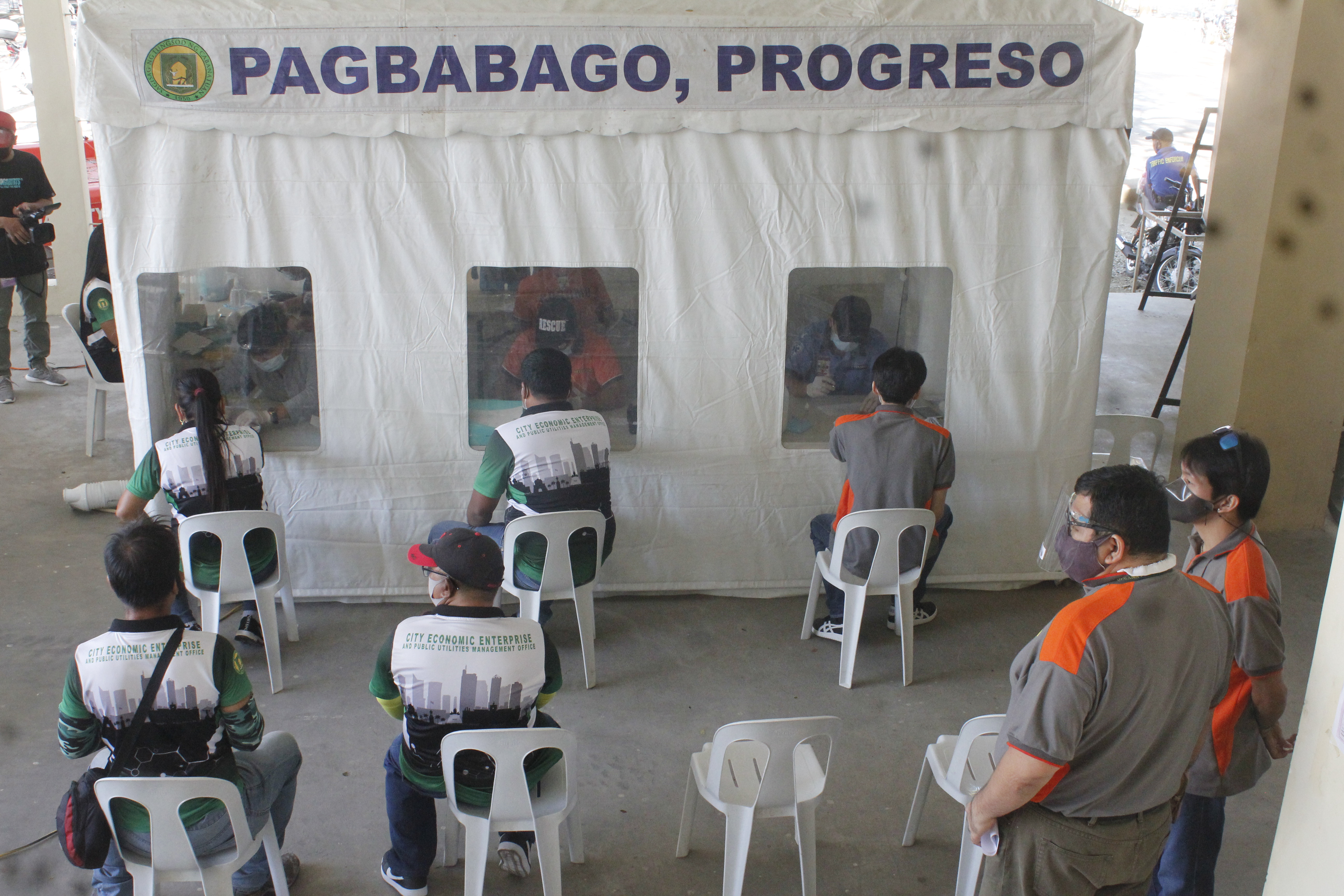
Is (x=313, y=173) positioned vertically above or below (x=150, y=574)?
above

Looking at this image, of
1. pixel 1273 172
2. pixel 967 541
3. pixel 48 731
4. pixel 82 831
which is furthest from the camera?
pixel 1273 172

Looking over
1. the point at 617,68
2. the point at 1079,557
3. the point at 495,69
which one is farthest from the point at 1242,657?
the point at 495,69

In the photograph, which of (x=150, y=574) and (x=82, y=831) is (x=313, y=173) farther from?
(x=82, y=831)

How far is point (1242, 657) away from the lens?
2391 mm

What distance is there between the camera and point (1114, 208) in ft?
14.5

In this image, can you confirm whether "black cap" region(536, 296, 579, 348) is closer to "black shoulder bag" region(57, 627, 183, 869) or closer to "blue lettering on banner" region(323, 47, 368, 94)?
"blue lettering on banner" region(323, 47, 368, 94)

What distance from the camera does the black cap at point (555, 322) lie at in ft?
14.8

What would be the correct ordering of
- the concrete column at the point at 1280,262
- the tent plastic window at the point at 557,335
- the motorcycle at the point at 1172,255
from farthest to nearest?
the motorcycle at the point at 1172,255 < the concrete column at the point at 1280,262 < the tent plastic window at the point at 557,335

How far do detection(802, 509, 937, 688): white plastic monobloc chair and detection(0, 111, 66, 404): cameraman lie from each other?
6077mm

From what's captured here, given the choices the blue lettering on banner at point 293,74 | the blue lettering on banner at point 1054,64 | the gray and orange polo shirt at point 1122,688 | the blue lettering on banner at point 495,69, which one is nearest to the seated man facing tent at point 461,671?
the gray and orange polo shirt at point 1122,688

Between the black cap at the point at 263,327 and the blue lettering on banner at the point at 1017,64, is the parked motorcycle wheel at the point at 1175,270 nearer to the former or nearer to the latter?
the blue lettering on banner at the point at 1017,64

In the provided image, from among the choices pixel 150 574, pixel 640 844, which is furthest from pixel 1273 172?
pixel 150 574

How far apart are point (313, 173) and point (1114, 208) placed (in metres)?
3.38

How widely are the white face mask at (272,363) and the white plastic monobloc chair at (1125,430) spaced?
376cm
